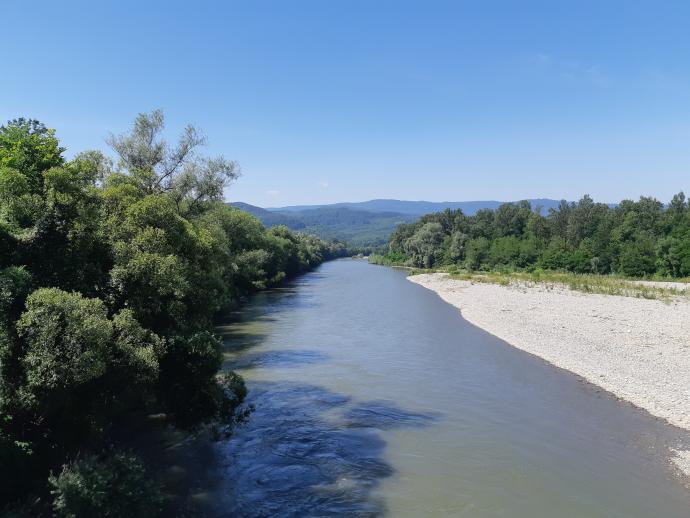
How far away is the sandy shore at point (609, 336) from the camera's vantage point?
23.9 metres

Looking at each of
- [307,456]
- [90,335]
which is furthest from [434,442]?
[90,335]

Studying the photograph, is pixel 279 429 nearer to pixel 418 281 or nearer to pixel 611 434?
pixel 611 434

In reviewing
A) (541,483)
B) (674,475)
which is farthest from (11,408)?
(674,475)

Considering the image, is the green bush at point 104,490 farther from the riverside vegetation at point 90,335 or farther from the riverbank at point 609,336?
the riverbank at point 609,336

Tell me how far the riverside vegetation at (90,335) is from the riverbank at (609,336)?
19.8 m

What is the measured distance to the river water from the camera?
579 inches

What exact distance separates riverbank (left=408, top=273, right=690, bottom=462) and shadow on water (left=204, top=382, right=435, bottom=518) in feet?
37.3

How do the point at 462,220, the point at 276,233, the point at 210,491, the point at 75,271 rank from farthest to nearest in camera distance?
the point at 462,220, the point at 276,233, the point at 210,491, the point at 75,271

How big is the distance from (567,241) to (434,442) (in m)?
106

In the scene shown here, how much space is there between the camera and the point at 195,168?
3956cm

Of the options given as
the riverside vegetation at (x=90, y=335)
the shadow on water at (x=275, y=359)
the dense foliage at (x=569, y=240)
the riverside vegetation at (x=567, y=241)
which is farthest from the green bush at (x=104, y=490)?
the dense foliage at (x=569, y=240)

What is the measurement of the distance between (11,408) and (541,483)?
613 inches

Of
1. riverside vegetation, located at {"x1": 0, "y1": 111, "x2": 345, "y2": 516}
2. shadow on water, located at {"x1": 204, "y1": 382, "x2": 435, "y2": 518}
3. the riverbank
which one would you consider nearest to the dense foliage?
the riverbank

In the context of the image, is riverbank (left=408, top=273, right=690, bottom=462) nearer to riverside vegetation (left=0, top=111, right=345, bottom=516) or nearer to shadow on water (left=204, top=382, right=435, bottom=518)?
shadow on water (left=204, top=382, right=435, bottom=518)
